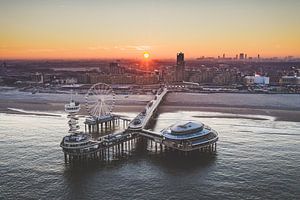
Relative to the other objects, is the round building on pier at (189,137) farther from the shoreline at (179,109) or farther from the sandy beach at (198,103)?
the sandy beach at (198,103)

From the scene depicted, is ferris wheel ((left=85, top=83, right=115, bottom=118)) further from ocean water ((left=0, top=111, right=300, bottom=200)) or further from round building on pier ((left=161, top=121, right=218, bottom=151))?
round building on pier ((left=161, top=121, right=218, bottom=151))

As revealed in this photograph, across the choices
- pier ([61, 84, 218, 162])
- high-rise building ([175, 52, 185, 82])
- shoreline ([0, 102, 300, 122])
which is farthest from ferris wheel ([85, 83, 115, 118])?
high-rise building ([175, 52, 185, 82])

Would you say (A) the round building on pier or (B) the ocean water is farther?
(A) the round building on pier

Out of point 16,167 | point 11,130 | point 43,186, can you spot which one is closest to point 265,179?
point 43,186

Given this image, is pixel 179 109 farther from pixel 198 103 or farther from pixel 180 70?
pixel 180 70

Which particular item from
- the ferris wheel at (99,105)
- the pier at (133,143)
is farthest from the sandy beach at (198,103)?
the pier at (133,143)

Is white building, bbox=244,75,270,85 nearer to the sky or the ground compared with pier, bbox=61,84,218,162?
nearer to the sky
